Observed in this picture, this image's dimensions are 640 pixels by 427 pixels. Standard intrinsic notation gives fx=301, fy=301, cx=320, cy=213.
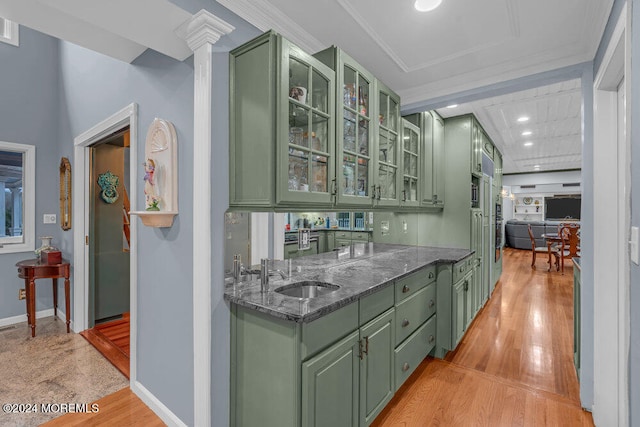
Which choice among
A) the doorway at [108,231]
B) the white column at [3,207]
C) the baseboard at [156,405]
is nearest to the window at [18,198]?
the white column at [3,207]

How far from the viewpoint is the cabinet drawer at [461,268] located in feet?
9.16

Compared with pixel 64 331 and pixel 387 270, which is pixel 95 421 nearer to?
pixel 64 331

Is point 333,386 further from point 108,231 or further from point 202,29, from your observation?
point 108,231

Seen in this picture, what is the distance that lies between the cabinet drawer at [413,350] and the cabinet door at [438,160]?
1.48 m

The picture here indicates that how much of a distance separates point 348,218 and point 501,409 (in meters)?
1.74

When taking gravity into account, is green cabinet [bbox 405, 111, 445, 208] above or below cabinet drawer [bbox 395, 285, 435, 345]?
above

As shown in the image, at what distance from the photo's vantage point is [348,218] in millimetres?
2621

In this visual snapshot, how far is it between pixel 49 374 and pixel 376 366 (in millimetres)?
2649

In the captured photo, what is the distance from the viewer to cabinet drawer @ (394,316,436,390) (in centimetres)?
207

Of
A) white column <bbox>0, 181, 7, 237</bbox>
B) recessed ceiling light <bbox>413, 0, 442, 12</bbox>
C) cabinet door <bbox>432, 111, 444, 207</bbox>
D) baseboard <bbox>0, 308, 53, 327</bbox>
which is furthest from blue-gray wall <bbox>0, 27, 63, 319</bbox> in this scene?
→ cabinet door <bbox>432, 111, 444, 207</bbox>

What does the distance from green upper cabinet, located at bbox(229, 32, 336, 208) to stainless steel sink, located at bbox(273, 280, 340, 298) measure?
532 millimetres

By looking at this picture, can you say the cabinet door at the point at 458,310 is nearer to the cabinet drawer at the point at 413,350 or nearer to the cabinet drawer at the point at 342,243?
the cabinet drawer at the point at 413,350

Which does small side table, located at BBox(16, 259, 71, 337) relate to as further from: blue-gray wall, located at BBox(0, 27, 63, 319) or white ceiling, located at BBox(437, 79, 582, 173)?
white ceiling, located at BBox(437, 79, 582, 173)

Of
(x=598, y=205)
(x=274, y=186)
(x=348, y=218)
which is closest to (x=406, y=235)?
(x=348, y=218)
